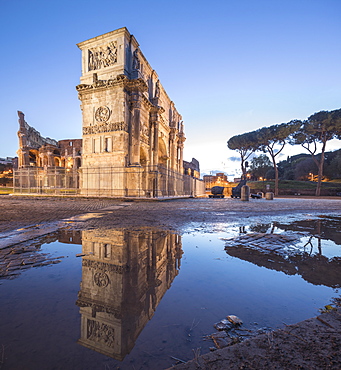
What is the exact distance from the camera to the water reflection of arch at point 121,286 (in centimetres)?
129

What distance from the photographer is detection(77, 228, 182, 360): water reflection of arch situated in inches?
50.9

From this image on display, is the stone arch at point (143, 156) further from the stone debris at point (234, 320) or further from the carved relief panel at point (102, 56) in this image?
the stone debris at point (234, 320)

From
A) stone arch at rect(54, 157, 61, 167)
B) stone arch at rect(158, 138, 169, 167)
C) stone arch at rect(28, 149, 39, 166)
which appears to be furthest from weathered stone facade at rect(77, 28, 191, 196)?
stone arch at rect(28, 149, 39, 166)

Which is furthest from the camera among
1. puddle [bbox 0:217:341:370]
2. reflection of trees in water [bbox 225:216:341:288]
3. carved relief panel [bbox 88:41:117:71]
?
carved relief panel [bbox 88:41:117:71]

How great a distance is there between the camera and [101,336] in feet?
4.23

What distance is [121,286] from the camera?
191 cm

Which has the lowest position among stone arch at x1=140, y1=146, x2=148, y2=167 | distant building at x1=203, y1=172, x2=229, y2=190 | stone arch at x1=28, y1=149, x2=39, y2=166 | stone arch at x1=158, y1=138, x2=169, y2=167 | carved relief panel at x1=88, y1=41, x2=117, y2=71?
distant building at x1=203, y1=172, x2=229, y2=190

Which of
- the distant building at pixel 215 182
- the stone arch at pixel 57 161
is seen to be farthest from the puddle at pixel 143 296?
the distant building at pixel 215 182

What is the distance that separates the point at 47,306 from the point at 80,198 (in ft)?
51.8

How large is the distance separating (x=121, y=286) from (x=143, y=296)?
→ 0.94 ft

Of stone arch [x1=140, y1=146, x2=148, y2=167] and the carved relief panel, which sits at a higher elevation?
the carved relief panel

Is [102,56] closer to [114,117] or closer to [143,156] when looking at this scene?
[114,117]

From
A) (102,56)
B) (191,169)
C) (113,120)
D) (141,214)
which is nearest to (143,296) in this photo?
(141,214)

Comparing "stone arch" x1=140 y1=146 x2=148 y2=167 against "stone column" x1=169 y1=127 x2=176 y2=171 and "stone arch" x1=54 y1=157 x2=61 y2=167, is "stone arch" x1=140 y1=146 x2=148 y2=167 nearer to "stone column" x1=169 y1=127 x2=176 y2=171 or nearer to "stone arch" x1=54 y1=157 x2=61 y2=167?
"stone column" x1=169 y1=127 x2=176 y2=171
